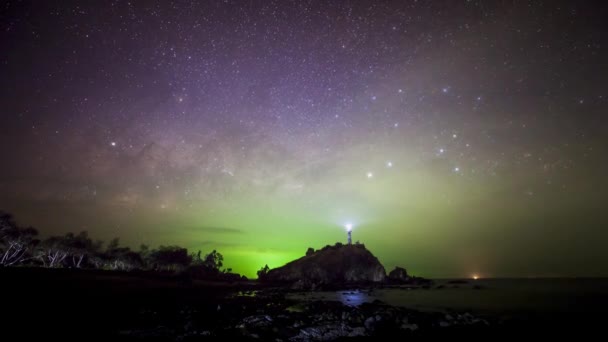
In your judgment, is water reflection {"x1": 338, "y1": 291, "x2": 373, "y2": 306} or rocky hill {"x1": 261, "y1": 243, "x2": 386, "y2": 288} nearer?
water reflection {"x1": 338, "y1": 291, "x2": 373, "y2": 306}

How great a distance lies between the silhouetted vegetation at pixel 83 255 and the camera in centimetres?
7406

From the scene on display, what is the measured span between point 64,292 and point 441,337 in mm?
42557

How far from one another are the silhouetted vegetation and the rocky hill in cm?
2911

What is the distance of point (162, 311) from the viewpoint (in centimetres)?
2611

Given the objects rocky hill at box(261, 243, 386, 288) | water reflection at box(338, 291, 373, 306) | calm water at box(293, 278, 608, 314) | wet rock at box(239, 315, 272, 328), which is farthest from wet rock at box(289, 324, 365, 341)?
rocky hill at box(261, 243, 386, 288)

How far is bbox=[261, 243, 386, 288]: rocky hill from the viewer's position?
12369 centimetres

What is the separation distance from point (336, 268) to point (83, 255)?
95.5 meters

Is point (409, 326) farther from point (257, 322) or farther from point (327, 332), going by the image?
point (257, 322)

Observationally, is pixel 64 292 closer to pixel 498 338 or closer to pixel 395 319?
pixel 395 319

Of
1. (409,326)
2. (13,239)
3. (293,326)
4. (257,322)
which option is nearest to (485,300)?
(409,326)

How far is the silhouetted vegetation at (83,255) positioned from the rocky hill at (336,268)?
2911 centimetres

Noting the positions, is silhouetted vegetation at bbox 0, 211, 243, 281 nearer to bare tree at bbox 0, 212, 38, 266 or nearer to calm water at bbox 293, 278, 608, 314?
bare tree at bbox 0, 212, 38, 266

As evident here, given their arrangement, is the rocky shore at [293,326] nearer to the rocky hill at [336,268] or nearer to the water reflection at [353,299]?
the water reflection at [353,299]

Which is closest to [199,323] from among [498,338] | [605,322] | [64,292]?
[498,338]
